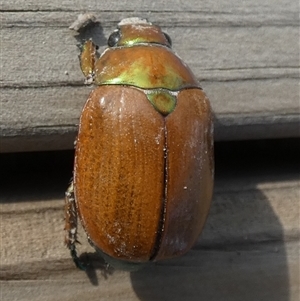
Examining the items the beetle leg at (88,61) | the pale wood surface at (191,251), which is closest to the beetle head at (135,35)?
the beetle leg at (88,61)

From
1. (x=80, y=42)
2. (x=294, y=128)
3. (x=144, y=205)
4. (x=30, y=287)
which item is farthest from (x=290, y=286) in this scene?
(x=80, y=42)

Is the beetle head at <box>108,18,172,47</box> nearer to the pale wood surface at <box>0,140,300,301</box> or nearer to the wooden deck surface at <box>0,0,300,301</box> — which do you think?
the wooden deck surface at <box>0,0,300,301</box>

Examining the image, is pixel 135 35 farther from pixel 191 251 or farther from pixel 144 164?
pixel 191 251

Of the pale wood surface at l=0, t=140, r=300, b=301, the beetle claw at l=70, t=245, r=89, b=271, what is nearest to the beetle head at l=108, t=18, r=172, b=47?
the pale wood surface at l=0, t=140, r=300, b=301

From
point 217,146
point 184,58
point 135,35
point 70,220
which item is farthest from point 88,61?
point 217,146

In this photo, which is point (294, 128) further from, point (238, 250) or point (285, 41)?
point (238, 250)

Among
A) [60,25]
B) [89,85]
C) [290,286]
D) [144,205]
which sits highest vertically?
[60,25]

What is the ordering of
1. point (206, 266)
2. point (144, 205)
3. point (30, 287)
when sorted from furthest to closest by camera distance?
point (206, 266), point (30, 287), point (144, 205)
